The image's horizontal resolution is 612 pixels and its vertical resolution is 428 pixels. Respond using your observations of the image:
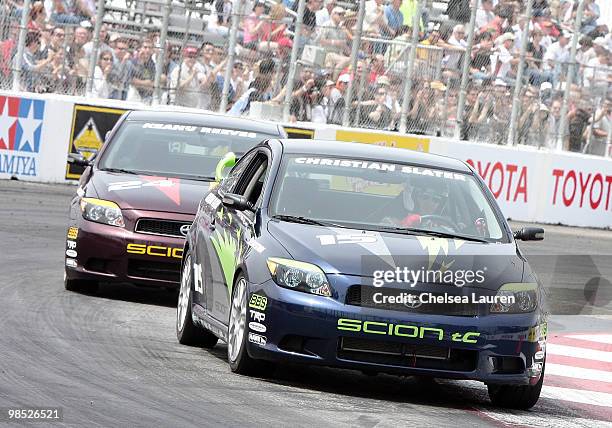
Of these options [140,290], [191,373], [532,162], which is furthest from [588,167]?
[191,373]

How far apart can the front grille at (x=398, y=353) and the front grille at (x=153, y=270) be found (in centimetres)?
387

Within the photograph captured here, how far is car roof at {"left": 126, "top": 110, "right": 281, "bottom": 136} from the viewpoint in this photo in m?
12.6

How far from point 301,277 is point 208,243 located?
1.61 meters

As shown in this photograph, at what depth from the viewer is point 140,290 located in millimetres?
12234

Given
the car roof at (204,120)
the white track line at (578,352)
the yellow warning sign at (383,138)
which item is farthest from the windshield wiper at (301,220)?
the yellow warning sign at (383,138)

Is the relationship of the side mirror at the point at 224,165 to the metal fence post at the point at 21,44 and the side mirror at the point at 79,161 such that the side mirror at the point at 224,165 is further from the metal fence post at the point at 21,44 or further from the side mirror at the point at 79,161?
the metal fence post at the point at 21,44

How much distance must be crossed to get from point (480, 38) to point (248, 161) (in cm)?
1445

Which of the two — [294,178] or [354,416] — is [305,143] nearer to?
[294,178]

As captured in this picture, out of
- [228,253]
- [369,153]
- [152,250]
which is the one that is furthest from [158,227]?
[228,253]

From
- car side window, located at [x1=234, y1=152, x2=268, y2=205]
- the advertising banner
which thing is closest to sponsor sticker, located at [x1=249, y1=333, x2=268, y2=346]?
car side window, located at [x1=234, y1=152, x2=268, y2=205]

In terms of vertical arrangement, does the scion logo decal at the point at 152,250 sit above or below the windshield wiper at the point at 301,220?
below

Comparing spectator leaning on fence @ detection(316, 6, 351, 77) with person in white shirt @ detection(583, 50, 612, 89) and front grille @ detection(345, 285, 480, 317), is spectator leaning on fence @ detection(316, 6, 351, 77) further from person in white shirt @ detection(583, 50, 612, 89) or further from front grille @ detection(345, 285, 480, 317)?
front grille @ detection(345, 285, 480, 317)

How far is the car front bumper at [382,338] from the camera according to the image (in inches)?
290

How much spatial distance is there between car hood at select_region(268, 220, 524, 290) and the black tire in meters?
0.35
